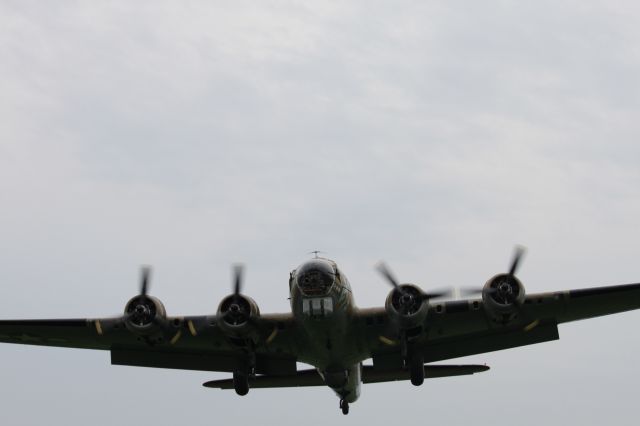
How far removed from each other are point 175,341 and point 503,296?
10694 millimetres

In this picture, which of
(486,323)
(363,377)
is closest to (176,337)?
(363,377)

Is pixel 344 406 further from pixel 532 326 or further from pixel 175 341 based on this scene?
pixel 532 326

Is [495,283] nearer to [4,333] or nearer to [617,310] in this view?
[617,310]

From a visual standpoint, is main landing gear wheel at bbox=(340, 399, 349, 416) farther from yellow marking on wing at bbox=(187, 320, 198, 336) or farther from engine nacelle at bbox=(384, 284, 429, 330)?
yellow marking on wing at bbox=(187, 320, 198, 336)

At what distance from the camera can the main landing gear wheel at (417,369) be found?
3078 cm

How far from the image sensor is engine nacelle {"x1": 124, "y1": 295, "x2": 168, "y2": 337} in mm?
29578

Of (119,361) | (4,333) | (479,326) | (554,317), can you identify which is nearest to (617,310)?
(554,317)

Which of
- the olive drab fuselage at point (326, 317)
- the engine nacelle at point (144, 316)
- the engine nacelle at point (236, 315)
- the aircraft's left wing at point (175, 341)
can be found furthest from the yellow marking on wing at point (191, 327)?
the olive drab fuselage at point (326, 317)

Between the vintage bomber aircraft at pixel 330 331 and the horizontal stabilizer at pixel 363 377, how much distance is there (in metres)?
0.03

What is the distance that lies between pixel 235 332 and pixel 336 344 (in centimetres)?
314

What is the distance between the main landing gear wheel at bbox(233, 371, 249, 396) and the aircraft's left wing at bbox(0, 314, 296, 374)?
812 millimetres

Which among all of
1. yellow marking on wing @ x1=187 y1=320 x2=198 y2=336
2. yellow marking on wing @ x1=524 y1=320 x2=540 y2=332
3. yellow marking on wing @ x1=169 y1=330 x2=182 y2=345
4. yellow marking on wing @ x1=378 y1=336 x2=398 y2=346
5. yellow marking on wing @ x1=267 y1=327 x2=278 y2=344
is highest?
yellow marking on wing @ x1=187 y1=320 x2=198 y2=336

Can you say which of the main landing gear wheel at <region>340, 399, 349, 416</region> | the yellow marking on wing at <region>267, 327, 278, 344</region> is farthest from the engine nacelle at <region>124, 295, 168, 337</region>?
the main landing gear wheel at <region>340, 399, 349, 416</region>

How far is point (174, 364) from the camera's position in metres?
33.8
